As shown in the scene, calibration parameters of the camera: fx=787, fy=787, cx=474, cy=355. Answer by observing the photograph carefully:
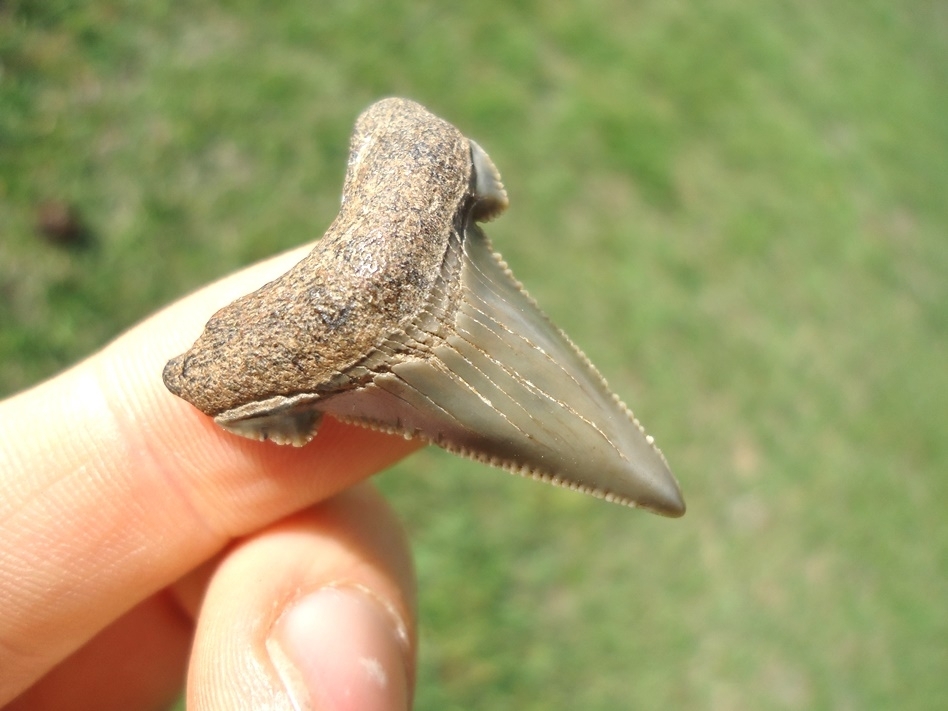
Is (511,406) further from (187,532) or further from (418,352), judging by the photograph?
(187,532)

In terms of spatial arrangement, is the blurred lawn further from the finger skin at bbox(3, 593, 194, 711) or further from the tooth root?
the tooth root

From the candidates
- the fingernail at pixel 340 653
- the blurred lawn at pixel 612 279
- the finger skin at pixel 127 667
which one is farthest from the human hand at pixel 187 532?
the blurred lawn at pixel 612 279

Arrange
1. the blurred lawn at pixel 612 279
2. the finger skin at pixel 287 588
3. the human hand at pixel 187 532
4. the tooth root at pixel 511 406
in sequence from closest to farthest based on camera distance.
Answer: the tooth root at pixel 511 406
the finger skin at pixel 287 588
the human hand at pixel 187 532
the blurred lawn at pixel 612 279

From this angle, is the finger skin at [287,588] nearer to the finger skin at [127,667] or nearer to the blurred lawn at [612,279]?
the finger skin at [127,667]

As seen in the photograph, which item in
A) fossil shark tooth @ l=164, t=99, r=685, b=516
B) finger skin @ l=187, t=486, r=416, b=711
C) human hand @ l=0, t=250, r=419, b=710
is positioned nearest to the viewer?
fossil shark tooth @ l=164, t=99, r=685, b=516

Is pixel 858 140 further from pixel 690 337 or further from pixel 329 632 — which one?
pixel 329 632

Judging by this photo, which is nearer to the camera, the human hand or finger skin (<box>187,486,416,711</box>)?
finger skin (<box>187,486,416,711</box>)

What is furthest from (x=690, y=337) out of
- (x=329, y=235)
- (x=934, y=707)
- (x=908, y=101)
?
(x=908, y=101)

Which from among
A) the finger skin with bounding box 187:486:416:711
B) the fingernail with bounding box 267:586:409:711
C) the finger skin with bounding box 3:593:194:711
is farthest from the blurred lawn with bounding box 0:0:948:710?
the fingernail with bounding box 267:586:409:711
